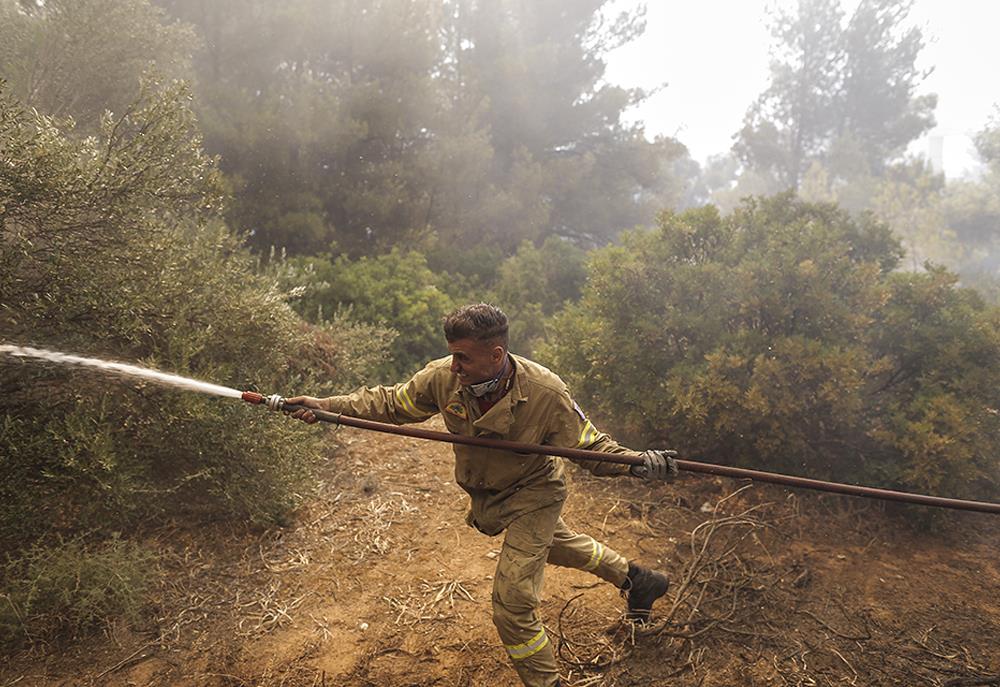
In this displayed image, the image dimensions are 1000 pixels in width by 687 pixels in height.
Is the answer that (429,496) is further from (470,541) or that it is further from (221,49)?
(221,49)

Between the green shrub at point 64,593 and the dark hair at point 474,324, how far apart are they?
282 centimetres

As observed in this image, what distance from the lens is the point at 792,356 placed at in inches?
221

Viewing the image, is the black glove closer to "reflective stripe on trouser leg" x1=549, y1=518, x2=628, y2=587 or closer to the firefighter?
the firefighter

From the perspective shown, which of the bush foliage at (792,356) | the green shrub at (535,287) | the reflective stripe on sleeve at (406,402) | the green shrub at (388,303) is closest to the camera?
the reflective stripe on sleeve at (406,402)

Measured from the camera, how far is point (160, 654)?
3.70 meters

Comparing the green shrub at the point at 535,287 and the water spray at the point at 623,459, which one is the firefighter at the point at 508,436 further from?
the green shrub at the point at 535,287

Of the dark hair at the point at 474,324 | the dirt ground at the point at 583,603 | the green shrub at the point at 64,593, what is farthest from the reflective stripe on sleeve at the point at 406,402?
the green shrub at the point at 64,593

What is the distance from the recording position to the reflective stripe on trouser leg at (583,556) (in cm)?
357

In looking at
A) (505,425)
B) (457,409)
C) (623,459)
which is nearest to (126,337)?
(457,409)

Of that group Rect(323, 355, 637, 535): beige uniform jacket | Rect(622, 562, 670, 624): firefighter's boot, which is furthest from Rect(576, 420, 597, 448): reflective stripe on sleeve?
Rect(622, 562, 670, 624): firefighter's boot

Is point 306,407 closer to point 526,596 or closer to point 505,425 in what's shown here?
point 505,425

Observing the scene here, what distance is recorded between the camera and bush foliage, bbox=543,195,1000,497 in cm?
543

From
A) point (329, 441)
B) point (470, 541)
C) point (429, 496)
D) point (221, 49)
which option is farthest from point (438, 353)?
point (221, 49)

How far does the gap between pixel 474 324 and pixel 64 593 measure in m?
3.06
